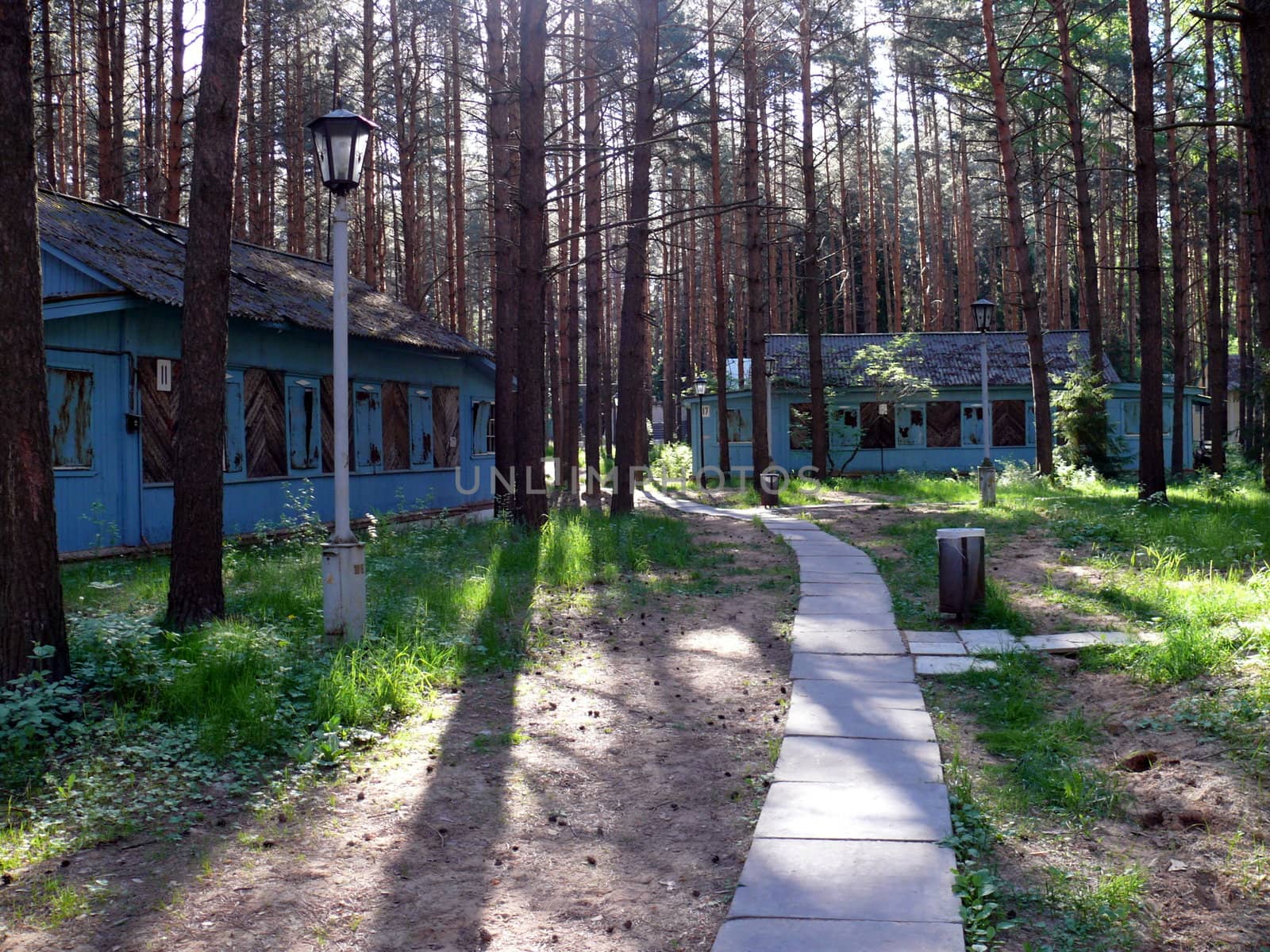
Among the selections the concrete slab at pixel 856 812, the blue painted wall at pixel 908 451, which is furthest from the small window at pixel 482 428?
the concrete slab at pixel 856 812

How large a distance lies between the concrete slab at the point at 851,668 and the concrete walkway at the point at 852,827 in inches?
0.4

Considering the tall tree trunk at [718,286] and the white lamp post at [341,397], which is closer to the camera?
the white lamp post at [341,397]

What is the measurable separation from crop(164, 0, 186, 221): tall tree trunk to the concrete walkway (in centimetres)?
1652

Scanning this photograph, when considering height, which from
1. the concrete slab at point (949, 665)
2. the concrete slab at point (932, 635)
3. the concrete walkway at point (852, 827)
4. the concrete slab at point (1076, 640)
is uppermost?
the concrete slab at point (1076, 640)

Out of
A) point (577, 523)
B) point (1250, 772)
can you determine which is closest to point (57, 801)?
point (1250, 772)

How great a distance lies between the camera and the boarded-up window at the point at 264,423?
15727 mm

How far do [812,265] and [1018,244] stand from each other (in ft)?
19.5

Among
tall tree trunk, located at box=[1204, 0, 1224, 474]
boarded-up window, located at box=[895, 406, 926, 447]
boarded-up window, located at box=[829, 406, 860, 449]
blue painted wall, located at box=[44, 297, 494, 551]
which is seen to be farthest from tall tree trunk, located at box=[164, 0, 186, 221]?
boarded-up window, located at box=[895, 406, 926, 447]

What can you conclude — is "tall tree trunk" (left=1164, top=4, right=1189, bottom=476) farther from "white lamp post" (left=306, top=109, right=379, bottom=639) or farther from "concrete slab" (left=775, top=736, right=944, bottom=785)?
"concrete slab" (left=775, top=736, right=944, bottom=785)

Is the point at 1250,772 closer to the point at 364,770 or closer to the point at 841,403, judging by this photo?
the point at 364,770

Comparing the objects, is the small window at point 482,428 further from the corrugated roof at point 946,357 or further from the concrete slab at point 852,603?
the concrete slab at point 852,603

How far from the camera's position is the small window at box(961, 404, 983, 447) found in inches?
1284

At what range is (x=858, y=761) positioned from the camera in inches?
216

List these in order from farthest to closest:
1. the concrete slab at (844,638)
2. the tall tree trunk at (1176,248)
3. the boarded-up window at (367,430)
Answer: the tall tree trunk at (1176,248) < the boarded-up window at (367,430) < the concrete slab at (844,638)
